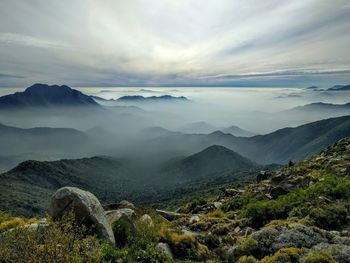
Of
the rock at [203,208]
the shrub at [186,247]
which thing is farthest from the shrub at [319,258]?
the rock at [203,208]

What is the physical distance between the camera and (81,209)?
12.4 meters

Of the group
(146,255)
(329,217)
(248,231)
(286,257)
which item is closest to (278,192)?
(329,217)

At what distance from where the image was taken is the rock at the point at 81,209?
39.8 ft

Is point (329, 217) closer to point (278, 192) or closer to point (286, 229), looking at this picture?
point (286, 229)

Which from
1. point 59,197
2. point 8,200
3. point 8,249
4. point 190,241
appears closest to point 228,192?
point 190,241

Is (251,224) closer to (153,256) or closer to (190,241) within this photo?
(190,241)

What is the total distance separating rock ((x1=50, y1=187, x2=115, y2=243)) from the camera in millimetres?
12145

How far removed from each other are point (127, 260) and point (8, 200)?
606 feet

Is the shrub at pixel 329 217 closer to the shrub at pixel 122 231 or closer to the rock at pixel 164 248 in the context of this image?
the rock at pixel 164 248

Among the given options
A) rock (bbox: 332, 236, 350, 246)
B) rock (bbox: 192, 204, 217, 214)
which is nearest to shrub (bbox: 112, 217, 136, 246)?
rock (bbox: 332, 236, 350, 246)

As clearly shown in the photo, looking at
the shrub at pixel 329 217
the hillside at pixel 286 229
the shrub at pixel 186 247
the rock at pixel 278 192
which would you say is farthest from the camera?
the rock at pixel 278 192

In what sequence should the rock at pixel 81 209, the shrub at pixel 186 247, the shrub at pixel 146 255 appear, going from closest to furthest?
the shrub at pixel 146 255
the rock at pixel 81 209
the shrub at pixel 186 247

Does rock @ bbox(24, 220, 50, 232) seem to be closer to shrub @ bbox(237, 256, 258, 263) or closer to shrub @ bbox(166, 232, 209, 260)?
shrub @ bbox(166, 232, 209, 260)

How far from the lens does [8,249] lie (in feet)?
24.8
